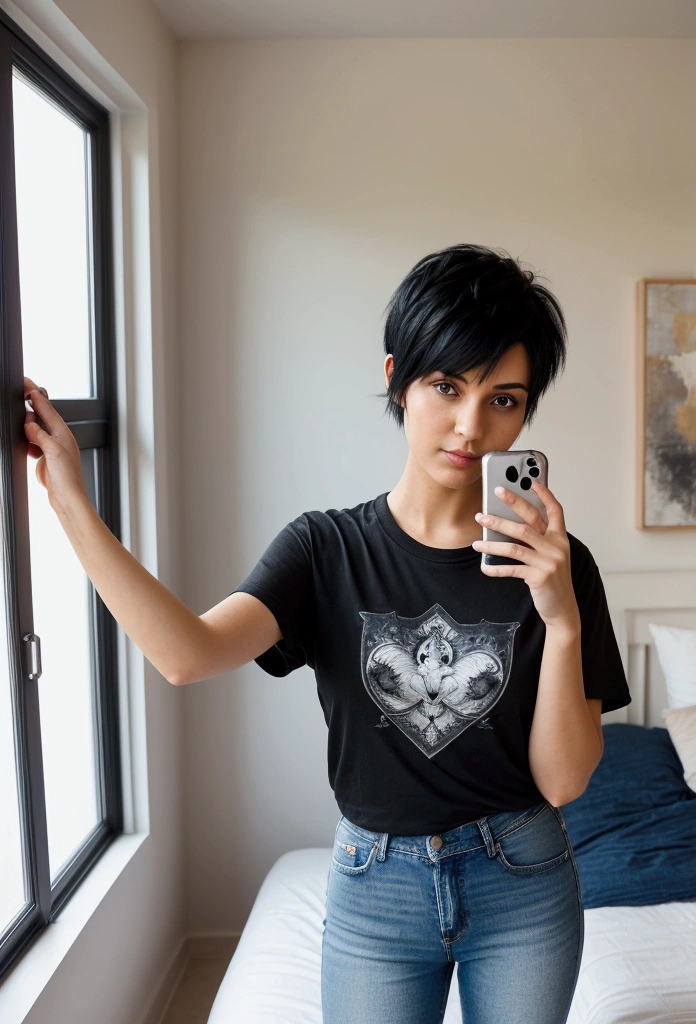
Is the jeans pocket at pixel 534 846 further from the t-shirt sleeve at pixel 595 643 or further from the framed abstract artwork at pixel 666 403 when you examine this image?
the framed abstract artwork at pixel 666 403

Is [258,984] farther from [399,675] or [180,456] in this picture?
[180,456]

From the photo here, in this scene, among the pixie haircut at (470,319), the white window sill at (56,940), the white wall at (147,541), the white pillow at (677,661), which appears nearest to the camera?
the pixie haircut at (470,319)

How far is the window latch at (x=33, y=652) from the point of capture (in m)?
1.39

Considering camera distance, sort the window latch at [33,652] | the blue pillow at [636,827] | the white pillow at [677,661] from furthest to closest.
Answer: the white pillow at [677,661] < the blue pillow at [636,827] < the window latch at [33,652]

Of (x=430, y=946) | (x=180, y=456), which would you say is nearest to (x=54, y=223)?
(x=180, y=456)

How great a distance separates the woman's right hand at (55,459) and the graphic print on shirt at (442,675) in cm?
39

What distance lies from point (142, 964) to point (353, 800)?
1.30 m

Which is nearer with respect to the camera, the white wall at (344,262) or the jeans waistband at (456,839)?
the jeans waistband at (456,839)

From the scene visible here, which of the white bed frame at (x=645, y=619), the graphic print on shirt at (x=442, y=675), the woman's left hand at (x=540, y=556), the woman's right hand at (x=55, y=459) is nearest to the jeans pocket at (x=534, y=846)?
the graphic print on shirt at (x=442, y=675)

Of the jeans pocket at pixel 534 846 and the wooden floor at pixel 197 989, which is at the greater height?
the jeans pocket at pixel 534 846

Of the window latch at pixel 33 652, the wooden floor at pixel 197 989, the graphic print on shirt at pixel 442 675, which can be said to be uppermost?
the graphic print on shirt at pixel 442 675

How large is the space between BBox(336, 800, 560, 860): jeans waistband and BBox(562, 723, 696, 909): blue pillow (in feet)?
2.62

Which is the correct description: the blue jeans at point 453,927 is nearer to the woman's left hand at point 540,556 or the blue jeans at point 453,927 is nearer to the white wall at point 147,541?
the woman's left hand at point 540,556

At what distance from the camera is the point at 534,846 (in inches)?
37.0
